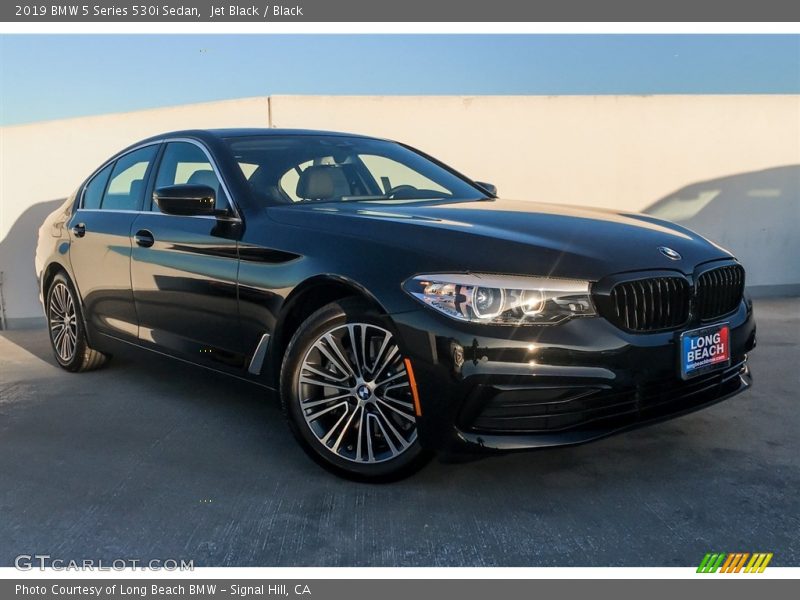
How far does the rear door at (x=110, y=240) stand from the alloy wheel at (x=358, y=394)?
1750 mm

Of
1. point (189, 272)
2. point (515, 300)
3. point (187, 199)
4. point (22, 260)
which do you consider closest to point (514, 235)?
point (515, 300)

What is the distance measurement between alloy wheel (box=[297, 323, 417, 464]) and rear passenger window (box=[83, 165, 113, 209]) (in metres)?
2.71

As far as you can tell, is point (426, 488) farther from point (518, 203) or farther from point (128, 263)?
point (128, 263)

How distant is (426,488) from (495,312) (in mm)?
879

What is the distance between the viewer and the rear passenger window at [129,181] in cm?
470

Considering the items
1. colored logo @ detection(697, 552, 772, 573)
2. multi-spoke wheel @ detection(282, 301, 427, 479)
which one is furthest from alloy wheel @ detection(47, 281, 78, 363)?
colored logo @ detection(697, 552, 772, 573)

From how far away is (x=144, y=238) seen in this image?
4.39 m

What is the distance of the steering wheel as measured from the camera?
4.24 metres

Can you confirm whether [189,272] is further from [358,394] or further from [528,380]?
[528,380]

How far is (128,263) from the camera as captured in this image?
454cm

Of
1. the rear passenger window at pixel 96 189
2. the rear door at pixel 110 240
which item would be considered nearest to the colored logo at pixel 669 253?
the rear door at pixel 110 240

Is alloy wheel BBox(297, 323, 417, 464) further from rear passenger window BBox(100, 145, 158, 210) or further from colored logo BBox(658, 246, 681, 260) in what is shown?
rear passenger window BBox(100, 145, 158, 210)

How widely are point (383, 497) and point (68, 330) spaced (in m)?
3.41

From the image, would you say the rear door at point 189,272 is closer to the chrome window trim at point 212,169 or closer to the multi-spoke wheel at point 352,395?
the chrome window trim at point 212,169
